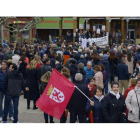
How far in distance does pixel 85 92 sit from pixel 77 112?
0.48 meters

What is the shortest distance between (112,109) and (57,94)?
121cm

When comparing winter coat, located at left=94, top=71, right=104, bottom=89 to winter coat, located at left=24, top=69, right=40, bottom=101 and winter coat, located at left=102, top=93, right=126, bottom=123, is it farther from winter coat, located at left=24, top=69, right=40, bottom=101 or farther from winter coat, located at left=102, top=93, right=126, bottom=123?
winter coat, located at left=102, top=93, right=126, bottom=123

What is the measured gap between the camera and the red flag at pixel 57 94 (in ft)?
25.3

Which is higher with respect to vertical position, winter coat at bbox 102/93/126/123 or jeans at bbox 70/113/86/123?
winter coat at bbox 102/93/126/123

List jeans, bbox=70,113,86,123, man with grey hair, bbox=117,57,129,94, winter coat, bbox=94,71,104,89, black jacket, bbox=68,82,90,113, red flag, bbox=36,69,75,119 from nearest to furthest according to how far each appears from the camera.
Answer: red flag, bbox=36,69,75,119 → black jacket, bbox=68,82,90,113 → jeans, bbox=70,113,86,123 → winter coat, bbox=94,71,104,89 → man with grey hair, bbox=117,57,129,94

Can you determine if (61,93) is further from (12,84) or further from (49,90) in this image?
(12,84)

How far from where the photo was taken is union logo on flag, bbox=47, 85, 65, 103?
7742mm

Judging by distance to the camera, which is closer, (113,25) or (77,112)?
(77,112)

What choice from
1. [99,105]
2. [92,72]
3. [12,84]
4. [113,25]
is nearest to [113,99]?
[99,105]

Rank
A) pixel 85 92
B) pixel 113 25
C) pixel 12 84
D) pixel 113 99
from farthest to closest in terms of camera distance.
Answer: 1. pixel 113 25
2. pixel 12 84
3. pixel 85 92
4. pixel 113 99

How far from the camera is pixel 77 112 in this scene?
8.09 meters

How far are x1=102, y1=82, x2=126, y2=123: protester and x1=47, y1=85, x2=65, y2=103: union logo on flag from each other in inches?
37.0

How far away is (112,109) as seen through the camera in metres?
7.46

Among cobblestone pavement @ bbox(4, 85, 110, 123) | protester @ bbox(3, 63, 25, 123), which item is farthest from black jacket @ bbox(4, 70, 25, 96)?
cobblestone pavement @ bbox(4, 85, 110, 123)
